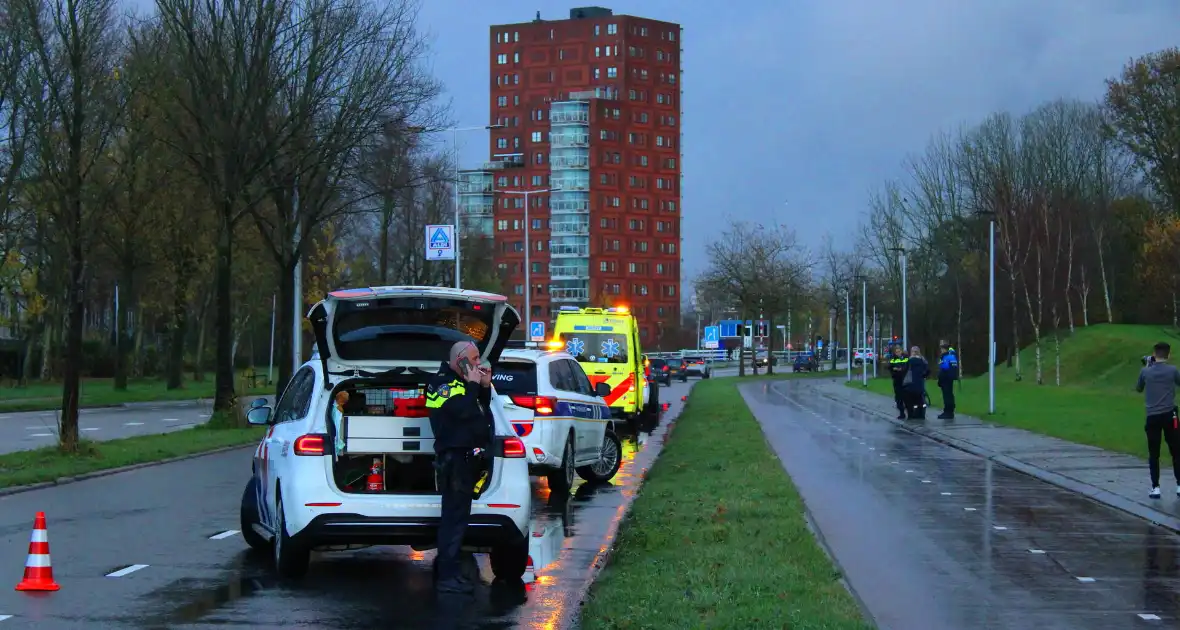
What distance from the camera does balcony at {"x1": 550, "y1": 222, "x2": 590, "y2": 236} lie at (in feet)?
427

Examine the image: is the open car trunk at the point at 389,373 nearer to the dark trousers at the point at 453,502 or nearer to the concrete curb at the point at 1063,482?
the dark trousers at the point at 453,502

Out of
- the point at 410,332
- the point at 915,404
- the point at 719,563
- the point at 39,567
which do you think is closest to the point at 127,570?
the point at 39,567

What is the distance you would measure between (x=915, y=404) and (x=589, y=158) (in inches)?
3678

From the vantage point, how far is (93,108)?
2173 cm

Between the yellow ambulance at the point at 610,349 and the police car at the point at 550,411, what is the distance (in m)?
10.9

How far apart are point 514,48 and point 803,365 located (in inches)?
1748

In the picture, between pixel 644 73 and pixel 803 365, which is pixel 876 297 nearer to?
pixel 803 365

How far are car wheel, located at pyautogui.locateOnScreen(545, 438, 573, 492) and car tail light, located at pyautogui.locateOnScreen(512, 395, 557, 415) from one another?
660 millimetres

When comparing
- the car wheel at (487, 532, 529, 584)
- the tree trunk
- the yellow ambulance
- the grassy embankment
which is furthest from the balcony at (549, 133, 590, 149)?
the car wheel at (487, 532, 529, 584)

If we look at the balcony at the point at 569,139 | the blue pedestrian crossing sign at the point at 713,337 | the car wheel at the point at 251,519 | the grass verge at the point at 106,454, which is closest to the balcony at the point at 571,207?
the balcony at the point at 569,139

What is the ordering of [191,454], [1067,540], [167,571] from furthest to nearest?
[191,454]
[1067,540]
[167,571]

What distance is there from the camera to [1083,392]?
157 feet

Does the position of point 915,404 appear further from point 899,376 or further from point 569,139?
point 569,139

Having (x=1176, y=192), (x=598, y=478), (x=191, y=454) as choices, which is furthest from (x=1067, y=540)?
(x=1176, y=192)
